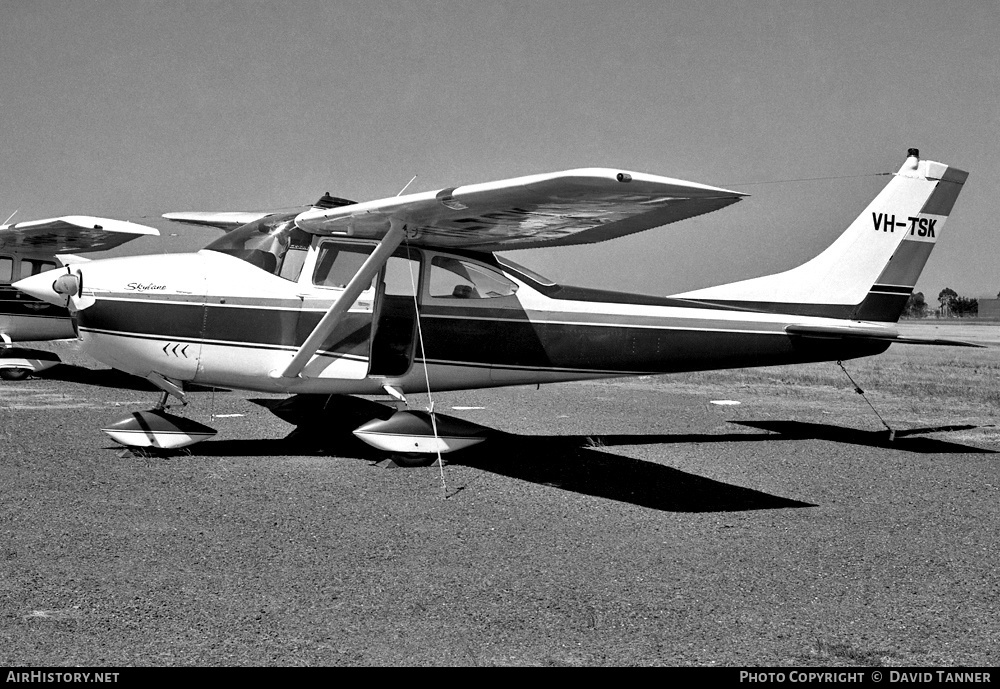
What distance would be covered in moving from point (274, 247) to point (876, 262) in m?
6.66

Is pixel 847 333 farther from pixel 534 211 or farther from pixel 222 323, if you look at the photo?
pixel 222 323

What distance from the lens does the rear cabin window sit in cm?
810

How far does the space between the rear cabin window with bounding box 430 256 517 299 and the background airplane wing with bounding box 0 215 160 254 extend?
791 cm

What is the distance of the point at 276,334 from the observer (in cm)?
757

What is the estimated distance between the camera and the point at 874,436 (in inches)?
381

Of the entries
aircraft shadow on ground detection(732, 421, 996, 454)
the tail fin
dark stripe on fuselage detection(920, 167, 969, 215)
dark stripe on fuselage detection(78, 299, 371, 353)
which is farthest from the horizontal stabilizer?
dark stripe on fuselage detection(78, 299, 371, 353)

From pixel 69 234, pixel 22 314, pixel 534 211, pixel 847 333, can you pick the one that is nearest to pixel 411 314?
pixel 534 211

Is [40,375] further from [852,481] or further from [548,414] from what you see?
[852,481]

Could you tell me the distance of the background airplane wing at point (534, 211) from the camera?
5316 mm

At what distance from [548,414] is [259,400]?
153 inches

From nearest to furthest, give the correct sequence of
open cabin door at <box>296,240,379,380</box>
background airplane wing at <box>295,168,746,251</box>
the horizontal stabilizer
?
background airplane wing at <box>295,168,746,251</box> → open cabin door at <box>296,240,379,380</box> → the horizontal stabilizer

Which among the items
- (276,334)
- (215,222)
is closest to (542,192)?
(276,334)

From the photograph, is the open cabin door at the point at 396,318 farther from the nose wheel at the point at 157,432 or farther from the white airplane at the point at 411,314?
the nose wheel at the point at 157,432

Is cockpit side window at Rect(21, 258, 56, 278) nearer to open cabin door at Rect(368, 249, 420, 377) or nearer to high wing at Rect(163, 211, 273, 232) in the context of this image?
high wing at Rect(163, 211, 273, 232)
